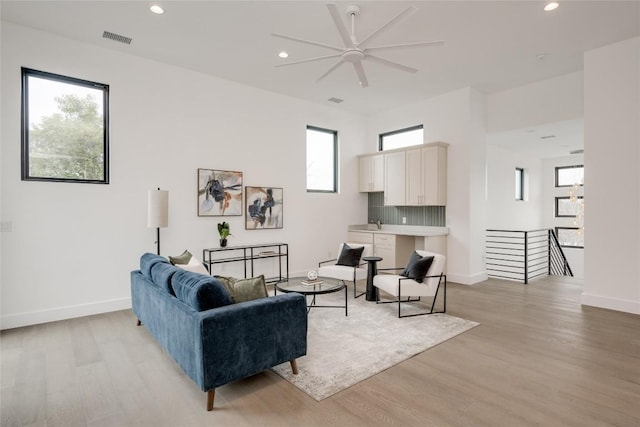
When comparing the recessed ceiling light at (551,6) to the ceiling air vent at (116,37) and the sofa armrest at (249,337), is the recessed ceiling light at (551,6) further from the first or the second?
the ceiling air vent at (116,37)

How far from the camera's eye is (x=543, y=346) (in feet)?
11.2

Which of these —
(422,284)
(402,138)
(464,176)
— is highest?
(402,138)

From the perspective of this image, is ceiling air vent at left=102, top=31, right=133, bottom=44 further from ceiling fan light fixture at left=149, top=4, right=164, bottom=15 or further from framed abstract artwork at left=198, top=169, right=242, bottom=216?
framed abstract artwork at left=198, top=169, right=242, bottom=216

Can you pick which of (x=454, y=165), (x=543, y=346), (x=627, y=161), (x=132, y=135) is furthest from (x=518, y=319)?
(x=132, y=135)

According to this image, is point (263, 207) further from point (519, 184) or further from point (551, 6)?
point (519, 184)

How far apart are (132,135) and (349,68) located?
11.2 feet

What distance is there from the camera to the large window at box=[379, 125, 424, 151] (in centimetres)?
719

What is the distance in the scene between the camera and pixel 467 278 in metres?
6.23

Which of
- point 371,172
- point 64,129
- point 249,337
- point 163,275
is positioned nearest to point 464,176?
point 371,172

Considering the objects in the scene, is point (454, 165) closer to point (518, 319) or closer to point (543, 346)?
point (518, 319)

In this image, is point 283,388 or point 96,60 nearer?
point 283,388

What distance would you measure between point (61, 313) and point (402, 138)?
681 cm

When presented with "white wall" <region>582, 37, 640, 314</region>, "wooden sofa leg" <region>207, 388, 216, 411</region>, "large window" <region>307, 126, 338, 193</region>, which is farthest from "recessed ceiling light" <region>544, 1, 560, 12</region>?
"wooden sofa leg" <region>207, 388, 216, 411</region>

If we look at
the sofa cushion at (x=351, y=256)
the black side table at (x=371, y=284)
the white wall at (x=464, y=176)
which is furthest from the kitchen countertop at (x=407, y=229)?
the black side table at (x=371, y=284)
